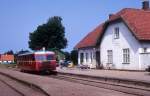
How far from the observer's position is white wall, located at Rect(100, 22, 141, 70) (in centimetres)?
4734

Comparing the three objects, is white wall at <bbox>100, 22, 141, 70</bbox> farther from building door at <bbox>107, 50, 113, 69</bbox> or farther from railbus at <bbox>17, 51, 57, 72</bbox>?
railbus at <bbox>17, 51, 57, 72</bbox>

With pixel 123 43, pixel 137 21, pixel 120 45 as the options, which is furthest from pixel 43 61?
pixel 137 21

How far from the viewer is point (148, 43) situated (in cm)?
4691

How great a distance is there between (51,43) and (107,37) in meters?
42.6

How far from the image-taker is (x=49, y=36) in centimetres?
9844

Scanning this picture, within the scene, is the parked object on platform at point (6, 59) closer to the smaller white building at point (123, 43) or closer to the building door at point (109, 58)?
the smaller white building at point (123, 43)

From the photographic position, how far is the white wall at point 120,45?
4734 cm

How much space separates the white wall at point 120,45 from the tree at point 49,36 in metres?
40.2

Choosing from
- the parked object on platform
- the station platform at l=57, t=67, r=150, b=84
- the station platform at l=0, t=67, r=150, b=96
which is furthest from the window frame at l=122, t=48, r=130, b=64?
the parked object on platform

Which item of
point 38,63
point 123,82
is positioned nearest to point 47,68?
point 38,63

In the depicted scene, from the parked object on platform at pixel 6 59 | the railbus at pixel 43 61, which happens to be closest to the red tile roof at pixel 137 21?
the railbus at pixel 43 61

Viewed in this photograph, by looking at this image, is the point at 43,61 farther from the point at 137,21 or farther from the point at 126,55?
the point at 137,21

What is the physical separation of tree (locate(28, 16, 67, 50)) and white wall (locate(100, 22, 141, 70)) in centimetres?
4021

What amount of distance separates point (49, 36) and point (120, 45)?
48.3 m
